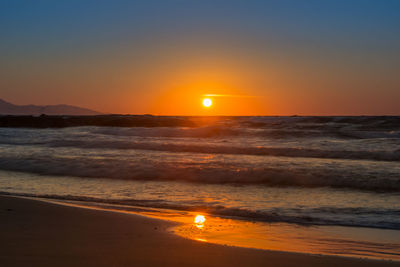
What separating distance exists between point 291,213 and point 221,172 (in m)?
4.04

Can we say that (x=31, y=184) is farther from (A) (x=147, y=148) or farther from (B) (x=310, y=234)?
(A) (x=147, y=148)

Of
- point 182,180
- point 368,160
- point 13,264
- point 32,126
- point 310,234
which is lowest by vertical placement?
point 13,264

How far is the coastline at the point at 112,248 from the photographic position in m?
3.70

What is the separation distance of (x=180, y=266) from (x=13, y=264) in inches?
53.8

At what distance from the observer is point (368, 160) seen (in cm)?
1327

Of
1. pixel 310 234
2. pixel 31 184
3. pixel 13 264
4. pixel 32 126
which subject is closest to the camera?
pixel 13 264

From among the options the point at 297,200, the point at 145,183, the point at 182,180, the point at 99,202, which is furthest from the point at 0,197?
the point at 297,200

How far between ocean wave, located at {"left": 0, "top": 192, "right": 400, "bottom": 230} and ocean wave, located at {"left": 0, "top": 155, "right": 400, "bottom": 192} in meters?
2.34

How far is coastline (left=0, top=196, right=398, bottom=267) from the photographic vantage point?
145 inches

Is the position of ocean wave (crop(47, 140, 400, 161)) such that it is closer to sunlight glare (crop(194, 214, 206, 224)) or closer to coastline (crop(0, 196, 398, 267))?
sunlight glare (crop(194, 214, 206, 224))

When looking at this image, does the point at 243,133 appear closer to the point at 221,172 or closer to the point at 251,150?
the point at 251,150

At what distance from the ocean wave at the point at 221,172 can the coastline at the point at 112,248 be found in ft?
14.8

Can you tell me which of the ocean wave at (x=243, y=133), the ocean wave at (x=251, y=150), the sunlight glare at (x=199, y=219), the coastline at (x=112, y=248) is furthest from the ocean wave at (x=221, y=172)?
the ocean wave at (x=243, y=133)

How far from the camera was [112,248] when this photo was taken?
161 inches
